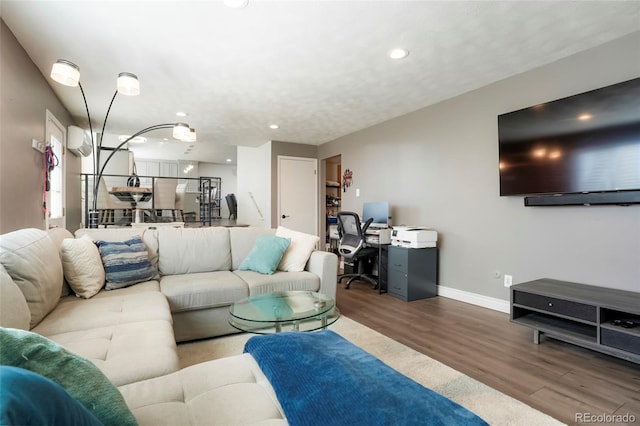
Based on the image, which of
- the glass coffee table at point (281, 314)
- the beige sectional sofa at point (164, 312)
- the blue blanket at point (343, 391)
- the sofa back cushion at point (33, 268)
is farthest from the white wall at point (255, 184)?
the blue blanket at point (343, 391)

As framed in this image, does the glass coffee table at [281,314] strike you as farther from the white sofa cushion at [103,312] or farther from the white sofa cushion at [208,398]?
the white sofa cushion at [208,398]

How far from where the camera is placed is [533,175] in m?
2.91

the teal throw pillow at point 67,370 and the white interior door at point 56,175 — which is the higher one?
the white interior door at point 56,175

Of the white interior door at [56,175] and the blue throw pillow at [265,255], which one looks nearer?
the blue throw pillow at [265,255]

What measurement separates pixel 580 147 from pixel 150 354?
11.0 ft

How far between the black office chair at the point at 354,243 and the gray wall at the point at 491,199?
664mm

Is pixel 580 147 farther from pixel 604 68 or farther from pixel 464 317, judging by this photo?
pixel 464 317

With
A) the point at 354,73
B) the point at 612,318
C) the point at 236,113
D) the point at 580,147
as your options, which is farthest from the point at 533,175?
the point at 236,113

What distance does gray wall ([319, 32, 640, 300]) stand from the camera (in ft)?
8.23

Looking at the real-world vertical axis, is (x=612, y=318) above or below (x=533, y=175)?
below

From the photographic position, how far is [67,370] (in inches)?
27.9

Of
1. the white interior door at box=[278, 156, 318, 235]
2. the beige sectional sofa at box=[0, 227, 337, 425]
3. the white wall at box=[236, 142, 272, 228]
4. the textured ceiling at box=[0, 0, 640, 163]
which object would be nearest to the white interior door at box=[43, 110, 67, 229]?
the textured ceiling at box=[0, 0, 640, 163]

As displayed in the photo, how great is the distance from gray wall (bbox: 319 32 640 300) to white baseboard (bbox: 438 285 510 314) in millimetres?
56

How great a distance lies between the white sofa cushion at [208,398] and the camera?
884mm
